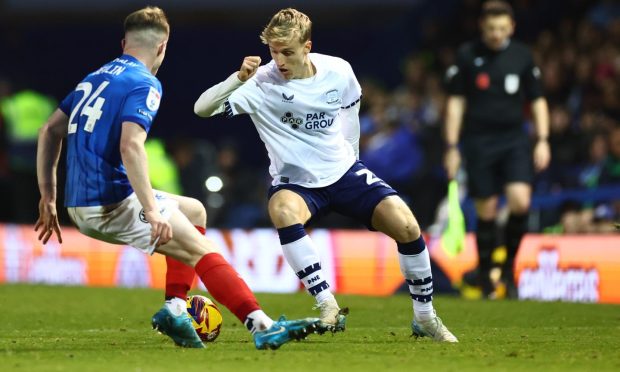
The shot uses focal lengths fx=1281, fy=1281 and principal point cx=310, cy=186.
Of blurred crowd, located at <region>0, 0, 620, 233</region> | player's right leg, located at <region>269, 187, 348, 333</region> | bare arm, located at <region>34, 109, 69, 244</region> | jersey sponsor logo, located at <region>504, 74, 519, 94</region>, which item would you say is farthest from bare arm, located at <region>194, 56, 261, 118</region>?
blurred crowd, located at <region>0, 0, 620, 233</region>

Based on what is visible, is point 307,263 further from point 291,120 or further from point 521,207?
point 521,207

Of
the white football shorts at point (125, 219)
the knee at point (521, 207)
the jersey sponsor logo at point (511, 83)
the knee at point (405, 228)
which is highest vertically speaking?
the jersey sponsor logo at point (511, 83)

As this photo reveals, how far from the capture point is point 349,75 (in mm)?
7996

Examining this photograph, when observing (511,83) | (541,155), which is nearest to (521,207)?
(541,155)

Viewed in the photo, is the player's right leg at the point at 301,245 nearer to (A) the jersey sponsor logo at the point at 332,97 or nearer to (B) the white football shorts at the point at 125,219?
(A) the jersey sponsor logo at the point at 332,97

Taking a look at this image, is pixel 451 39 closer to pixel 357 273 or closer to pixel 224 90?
pixel 357 273

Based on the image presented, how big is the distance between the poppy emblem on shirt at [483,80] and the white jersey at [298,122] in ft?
12.3

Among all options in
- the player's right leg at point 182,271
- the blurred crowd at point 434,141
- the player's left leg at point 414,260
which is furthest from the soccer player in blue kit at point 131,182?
the blurred crowd at point 434,141

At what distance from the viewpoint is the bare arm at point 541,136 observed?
35.2 ft

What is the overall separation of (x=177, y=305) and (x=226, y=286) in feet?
2.12

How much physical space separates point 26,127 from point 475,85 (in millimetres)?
10000

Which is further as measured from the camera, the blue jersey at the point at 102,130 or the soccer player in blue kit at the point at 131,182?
the blue jersey at the point at 102,130

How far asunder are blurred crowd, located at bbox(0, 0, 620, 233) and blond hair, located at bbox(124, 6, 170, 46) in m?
7.29

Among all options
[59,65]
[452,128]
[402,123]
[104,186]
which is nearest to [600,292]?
[452,128]
